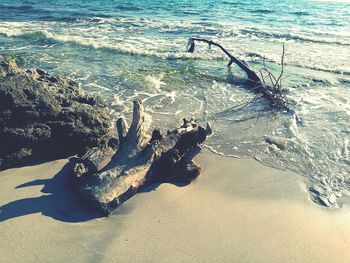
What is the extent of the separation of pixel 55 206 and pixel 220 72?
7.56m

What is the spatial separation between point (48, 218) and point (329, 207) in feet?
11.2

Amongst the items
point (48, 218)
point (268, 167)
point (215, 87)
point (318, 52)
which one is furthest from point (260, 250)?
point (318, 52)

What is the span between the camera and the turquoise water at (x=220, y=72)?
20.3 feet

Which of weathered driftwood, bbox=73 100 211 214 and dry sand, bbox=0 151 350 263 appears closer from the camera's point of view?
dry sand, bbox=0 151 350 263

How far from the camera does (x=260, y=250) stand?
151 inches

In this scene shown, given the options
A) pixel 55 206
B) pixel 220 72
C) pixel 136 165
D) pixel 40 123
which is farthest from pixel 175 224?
pixel 220 72

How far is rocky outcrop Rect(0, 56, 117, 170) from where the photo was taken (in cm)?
510

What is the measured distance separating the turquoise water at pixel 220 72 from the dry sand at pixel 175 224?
26.3 inches

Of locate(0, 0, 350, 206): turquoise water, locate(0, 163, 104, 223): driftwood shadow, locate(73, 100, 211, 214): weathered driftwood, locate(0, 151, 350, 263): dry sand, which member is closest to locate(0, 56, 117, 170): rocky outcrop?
locate(0, 151, 350, 263): dry sand

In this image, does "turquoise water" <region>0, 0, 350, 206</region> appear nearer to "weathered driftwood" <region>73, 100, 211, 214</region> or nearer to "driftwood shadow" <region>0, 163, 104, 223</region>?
"weathered driftwood" <region>73, 100, 211, 214</region>

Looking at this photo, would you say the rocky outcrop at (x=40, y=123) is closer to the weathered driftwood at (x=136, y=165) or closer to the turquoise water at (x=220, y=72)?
the weathered driftwood at (x=136, y=165)

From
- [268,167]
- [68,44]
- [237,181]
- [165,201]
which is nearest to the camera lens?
[165,201]

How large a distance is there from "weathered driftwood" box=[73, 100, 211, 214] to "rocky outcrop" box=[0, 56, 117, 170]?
0.45m

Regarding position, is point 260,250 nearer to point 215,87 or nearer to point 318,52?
point 215,87
